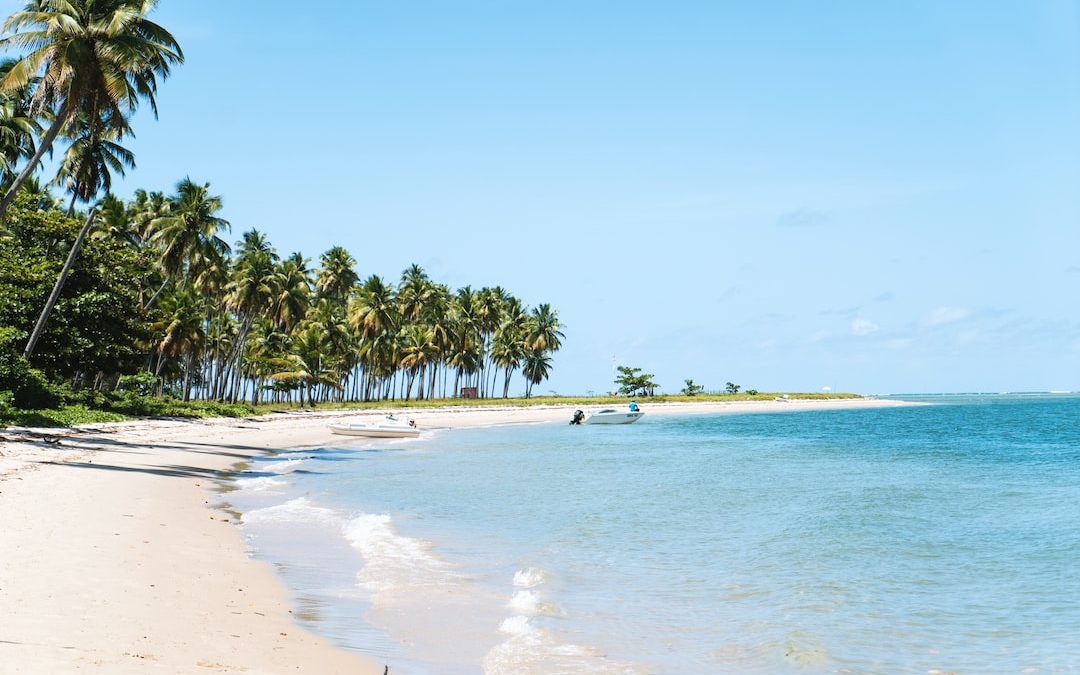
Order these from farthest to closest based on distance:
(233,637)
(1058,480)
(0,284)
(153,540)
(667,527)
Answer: (0,284)
(1058,480)
(667,527)
(153,540)
(233,637)

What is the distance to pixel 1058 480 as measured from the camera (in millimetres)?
29859

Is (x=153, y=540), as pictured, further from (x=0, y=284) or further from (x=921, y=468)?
(x=921, y=468)

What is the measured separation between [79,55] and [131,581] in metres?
21.7

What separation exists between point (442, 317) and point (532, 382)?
2663 centimetres

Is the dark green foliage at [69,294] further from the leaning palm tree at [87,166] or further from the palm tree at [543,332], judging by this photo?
the palm tree at [543,332]

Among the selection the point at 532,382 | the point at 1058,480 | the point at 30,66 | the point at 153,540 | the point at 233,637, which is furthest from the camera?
the point at 532,382

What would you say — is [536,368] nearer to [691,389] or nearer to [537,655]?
[691,389]

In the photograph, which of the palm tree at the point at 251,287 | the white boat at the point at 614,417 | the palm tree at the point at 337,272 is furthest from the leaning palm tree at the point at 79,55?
the palm tree at the point at 337,272

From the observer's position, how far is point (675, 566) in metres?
14.3

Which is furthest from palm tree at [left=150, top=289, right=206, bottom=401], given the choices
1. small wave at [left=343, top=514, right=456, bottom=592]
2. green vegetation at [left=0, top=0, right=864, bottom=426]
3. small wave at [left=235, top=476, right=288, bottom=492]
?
small wave at [left=343, top=514, right=456, bottom=592]

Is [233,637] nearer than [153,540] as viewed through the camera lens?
Yes

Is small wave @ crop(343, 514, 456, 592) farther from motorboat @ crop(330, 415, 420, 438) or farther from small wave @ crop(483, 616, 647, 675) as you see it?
motorboat @ crop(330, 415, 420, 438)

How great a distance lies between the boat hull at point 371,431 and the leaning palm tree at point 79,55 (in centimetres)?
2523

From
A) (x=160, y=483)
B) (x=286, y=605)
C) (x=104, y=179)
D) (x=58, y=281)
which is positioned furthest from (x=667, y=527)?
(x=104, y=179)
